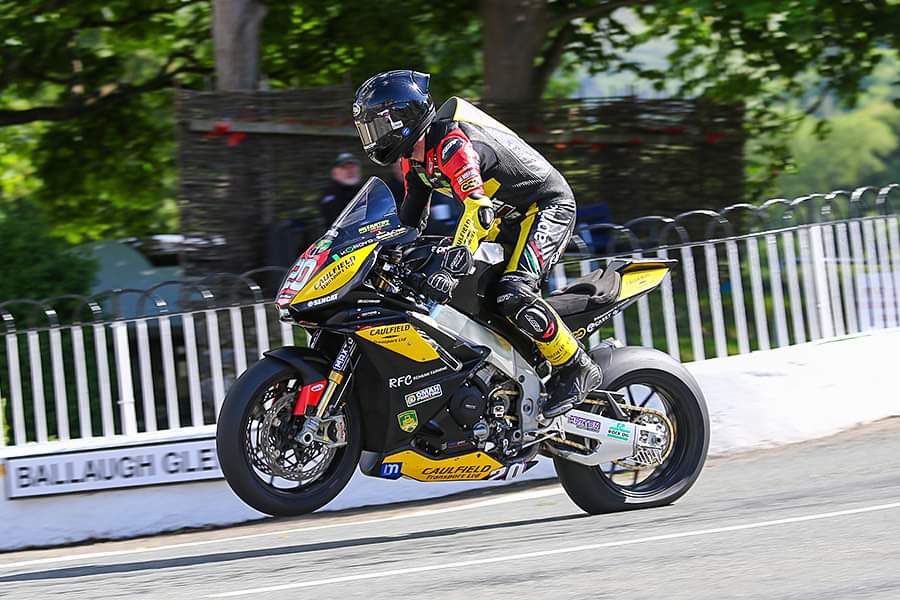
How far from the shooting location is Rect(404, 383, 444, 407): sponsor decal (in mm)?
6441

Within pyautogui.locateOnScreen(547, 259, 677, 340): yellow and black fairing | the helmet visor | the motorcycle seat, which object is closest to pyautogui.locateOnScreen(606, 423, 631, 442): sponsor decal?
pyautogui.locateOnScreen(547, 259, 677, 340): yellow and black fairing

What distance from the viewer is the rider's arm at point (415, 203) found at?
6980 millimetres

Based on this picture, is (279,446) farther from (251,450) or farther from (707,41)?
(707,41)

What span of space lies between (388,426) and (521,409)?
0.75 metres

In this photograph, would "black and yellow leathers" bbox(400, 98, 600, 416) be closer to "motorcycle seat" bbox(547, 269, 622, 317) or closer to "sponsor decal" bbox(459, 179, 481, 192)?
"sponsor decal" bbox(459, 179, 481, 192)

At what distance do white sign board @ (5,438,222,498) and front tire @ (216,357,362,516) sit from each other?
1.92 meters

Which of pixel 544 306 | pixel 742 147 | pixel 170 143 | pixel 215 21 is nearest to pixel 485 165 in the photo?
pixel 544 306

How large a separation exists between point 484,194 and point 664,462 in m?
1.90

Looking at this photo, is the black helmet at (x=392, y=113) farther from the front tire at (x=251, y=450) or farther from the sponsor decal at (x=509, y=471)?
the sponsor decal at (x=509, y=471)

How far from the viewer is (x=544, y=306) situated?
6660 mm

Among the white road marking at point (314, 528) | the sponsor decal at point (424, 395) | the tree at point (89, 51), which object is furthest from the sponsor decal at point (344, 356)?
the tree at point (89, 51)

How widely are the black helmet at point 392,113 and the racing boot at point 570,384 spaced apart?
1.38 meters

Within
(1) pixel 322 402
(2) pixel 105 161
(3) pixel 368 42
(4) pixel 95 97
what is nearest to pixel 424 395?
(1) pixel 322 402

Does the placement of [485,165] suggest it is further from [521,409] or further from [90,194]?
[90,194]
